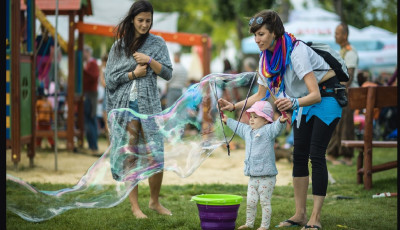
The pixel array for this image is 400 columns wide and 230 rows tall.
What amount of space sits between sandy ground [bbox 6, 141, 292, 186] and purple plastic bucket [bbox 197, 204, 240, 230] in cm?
243

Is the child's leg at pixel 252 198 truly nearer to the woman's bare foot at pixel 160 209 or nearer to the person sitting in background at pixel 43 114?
the woman's bare foot at pixel 160 209

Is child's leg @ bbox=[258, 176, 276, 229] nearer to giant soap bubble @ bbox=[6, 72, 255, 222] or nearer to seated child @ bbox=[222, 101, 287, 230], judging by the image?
seated child @ bbox=[222, 101, 287, 230]

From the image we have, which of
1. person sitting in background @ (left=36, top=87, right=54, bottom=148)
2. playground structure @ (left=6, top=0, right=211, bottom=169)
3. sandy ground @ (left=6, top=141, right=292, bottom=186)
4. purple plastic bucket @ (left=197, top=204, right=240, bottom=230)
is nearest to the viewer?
purple plastic bucket @ (left=197, top=204, right=240, bottom=230)

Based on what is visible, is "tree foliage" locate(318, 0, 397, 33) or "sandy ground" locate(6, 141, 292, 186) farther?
"tree foliage" locate(318, 0, 397, 33)

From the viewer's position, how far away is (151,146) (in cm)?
521

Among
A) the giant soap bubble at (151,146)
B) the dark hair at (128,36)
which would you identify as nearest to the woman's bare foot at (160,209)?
the giant soap bubble at (151,146)

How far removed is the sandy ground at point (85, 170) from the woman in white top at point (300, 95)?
2.12 metres

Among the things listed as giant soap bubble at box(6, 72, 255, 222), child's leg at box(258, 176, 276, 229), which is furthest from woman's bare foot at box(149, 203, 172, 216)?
child's leg at box(258, 176, 276, 229)

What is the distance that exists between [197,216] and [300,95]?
1.49 metres

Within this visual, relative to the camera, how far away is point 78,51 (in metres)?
12.4

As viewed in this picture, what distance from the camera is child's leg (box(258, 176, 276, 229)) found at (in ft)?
16.0

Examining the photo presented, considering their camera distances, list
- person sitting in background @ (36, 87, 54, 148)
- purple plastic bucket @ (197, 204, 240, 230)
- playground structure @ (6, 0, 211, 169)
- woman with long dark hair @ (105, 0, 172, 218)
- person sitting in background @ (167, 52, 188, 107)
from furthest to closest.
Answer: person sitting in background @ (167, 52, 188, 107) < person sitting in background @ (36, 87, 54, 148) < playground structure @ (6, 0, 211, 169) < woman with long dark hair @ (105, 0, 172, 218) < purple plastic bucket @ (197, 204, 240, 230)

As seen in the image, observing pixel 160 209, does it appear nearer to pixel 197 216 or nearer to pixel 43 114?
pixel 197 216
